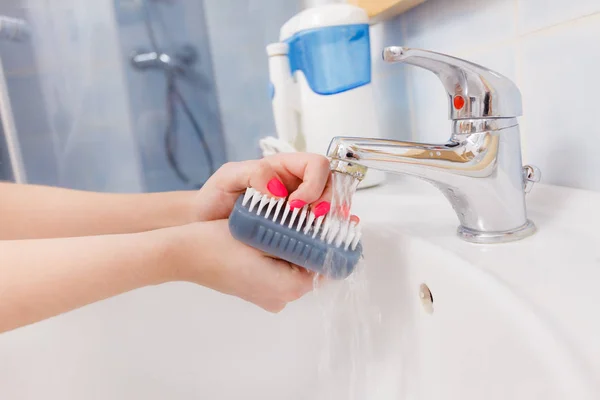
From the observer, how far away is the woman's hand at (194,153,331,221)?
36cm

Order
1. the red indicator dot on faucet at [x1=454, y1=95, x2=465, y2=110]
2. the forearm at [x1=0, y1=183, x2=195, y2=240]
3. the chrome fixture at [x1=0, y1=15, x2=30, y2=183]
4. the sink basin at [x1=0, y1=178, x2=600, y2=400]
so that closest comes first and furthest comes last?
1. the sink basin at [x1=0, y1=178, x2=600, y2=400]
2. the red indicator dot on faucet at [x1=454, y1=95, x2=465, y2=110]
3. the forearm at [x1=0, y1=183, x2=195, y2=240]
4. the chrome fixture at [x1=0, y1=15, x2=30, y2=183]

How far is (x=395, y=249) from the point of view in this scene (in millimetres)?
424

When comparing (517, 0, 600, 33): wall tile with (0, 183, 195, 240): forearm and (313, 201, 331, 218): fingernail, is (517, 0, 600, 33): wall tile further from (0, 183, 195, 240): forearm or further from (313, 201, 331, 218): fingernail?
(0, 183, 195, 240): forearm

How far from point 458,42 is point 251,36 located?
1.65 feet

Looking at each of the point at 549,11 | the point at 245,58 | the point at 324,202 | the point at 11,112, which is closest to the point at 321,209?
the point at 324,202

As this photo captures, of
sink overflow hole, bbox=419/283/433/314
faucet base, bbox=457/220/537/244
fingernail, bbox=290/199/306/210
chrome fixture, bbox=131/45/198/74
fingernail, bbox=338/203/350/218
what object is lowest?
sink overflow hole, bbox=419/283/433/314

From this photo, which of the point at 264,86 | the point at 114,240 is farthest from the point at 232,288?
the point at 264,86

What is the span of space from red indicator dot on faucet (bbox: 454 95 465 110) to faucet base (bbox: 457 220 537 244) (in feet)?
0.30

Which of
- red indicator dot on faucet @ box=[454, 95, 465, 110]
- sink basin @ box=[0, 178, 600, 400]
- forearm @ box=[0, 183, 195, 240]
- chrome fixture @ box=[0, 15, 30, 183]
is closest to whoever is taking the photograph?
sink basin @ box=[0, 178, 600, 400]

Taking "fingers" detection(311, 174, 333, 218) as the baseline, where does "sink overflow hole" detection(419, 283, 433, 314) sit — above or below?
below

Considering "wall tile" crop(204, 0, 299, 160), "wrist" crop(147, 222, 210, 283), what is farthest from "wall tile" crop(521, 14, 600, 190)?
"wall tile" crop(204, 0, 299, 160)

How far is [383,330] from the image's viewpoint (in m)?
0.43

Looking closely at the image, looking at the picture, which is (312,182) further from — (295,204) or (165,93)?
(165,93)

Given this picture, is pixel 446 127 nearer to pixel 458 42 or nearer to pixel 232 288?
pixel 458 42
